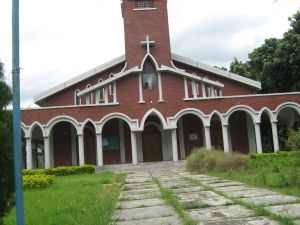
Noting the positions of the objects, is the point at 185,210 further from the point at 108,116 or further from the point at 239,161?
the point at 108,116

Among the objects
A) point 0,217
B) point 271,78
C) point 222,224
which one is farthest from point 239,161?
point 271,78

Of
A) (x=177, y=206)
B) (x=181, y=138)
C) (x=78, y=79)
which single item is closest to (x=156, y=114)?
(x=181, y=138)

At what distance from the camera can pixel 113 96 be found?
22953mm

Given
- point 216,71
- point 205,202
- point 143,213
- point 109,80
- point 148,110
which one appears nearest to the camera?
point 143,213

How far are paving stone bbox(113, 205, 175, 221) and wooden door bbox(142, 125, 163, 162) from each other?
17.9 metres

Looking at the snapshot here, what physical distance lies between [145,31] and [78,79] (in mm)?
5746

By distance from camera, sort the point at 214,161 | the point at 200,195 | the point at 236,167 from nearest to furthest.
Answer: the point at 200,195, the point at 236,167, the point at 214,161

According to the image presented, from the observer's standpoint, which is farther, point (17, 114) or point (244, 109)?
point (244, 109)

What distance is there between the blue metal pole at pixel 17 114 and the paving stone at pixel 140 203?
3.03 metres

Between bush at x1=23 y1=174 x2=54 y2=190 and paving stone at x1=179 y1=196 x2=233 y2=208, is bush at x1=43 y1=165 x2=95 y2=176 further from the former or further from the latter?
paving stone at x1=179 y1=196 x2=233 y2=208

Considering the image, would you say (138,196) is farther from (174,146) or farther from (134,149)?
(174,146)

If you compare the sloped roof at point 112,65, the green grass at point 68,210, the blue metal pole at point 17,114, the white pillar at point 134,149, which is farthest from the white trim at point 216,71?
the blue metal pole at point 17,114

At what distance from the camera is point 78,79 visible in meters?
25.5

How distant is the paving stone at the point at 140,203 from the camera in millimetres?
7066
